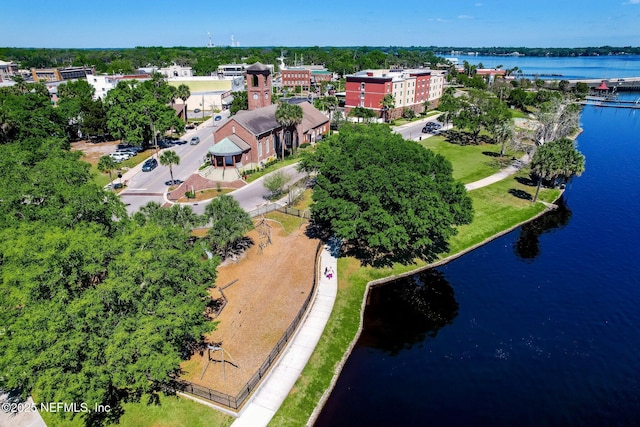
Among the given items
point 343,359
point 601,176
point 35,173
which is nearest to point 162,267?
point 343,359

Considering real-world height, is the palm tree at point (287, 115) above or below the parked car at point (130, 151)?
above

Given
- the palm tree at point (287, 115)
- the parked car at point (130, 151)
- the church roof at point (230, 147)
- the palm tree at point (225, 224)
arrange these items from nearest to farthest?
the palm tree at point (225, 224), the church roof at point (230, 147), the palm tree at point (287, 115), the parked car at point (130, 151)

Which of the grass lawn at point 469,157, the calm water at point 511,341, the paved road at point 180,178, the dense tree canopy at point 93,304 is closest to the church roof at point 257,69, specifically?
the paved road at point 180,178

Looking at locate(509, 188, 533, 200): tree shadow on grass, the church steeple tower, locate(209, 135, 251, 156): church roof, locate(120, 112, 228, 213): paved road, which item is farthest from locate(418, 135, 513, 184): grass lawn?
locate(120, 112, 228, 213): paved road

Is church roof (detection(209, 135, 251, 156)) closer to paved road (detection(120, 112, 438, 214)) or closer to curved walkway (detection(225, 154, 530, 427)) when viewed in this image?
paved road (detection(120, 112, 438, 214))

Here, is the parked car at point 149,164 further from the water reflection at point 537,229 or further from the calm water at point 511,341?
the water reflection at point 537,229
